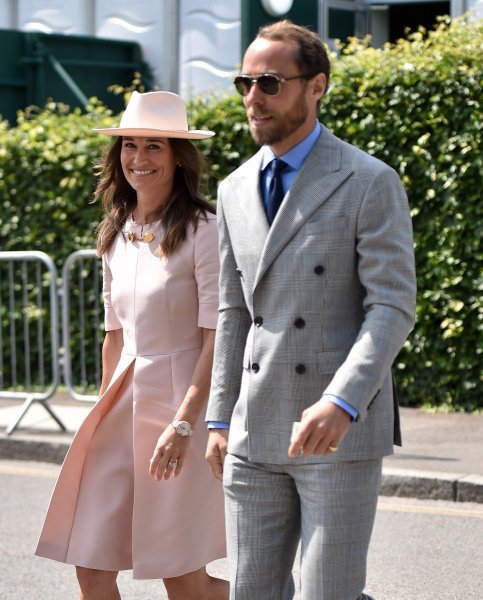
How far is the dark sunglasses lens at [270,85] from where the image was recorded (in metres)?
3.28

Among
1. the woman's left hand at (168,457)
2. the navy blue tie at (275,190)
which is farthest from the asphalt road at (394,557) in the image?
the navy blue tie at (275,190)

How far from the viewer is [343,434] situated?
3.07 metres

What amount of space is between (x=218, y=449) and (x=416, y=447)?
5.14 metres

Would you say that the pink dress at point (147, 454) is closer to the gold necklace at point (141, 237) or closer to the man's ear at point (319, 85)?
the gold necklace at point (141, 237)

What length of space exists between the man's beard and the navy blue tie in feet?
0.30

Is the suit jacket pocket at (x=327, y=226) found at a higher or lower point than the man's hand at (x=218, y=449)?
higher

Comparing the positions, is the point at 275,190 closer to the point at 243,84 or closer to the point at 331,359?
the point at 243,84

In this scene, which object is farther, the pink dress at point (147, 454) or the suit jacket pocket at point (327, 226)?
the pink dress at point (147, 454)

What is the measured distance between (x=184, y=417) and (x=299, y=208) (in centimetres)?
101

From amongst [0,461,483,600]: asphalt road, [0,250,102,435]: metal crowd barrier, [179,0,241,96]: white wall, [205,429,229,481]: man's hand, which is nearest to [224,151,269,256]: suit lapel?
[205,429,229,481]: man's hand

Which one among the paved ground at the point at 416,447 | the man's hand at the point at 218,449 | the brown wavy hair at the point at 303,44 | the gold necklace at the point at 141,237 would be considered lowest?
the paved ground at the point at 416,447

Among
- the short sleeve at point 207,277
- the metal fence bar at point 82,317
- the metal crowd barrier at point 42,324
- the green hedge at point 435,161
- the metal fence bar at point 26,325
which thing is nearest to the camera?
the short sleeve at point 207,277

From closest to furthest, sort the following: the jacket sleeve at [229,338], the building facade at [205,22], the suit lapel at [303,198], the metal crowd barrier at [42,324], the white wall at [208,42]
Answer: the suit lapel at [303,198] < the jacket sleeve at [229,338] < the metal crowd barrier at [42,324] < the building facade at [205,22] < the white wall at [208,42]

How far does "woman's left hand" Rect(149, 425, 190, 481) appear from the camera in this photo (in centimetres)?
405
